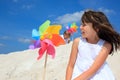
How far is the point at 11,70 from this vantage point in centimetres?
1011

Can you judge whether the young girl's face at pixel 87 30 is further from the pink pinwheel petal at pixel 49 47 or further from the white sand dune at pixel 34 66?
the white sand dune at pixel 34 66

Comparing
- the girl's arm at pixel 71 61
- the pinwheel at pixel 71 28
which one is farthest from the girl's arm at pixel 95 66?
the pinwheel at pixel 71 28

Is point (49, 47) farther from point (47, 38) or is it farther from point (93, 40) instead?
point (93, 40)

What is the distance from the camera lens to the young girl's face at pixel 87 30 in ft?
12.7

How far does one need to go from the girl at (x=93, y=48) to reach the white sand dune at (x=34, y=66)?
4.31m

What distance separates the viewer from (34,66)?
9.91 meters

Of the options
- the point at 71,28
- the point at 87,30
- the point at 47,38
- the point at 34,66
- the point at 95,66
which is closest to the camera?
the point at 95,66

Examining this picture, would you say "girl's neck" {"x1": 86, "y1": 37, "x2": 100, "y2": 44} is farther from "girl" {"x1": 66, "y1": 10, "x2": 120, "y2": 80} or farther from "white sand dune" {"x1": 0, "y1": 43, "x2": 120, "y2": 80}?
"white sand dune" {"x1": 0, "y1": 43, "x2": 120, "y2": 80}

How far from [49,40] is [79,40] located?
1.33 m

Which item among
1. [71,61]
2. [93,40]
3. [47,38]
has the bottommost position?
[71,61]

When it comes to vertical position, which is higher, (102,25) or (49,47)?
(49,47)

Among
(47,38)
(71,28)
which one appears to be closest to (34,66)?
(47,38)

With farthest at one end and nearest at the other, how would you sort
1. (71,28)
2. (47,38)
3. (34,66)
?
(71,28) → (34,66) → (47,38)

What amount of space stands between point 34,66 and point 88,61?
619 centimetres
